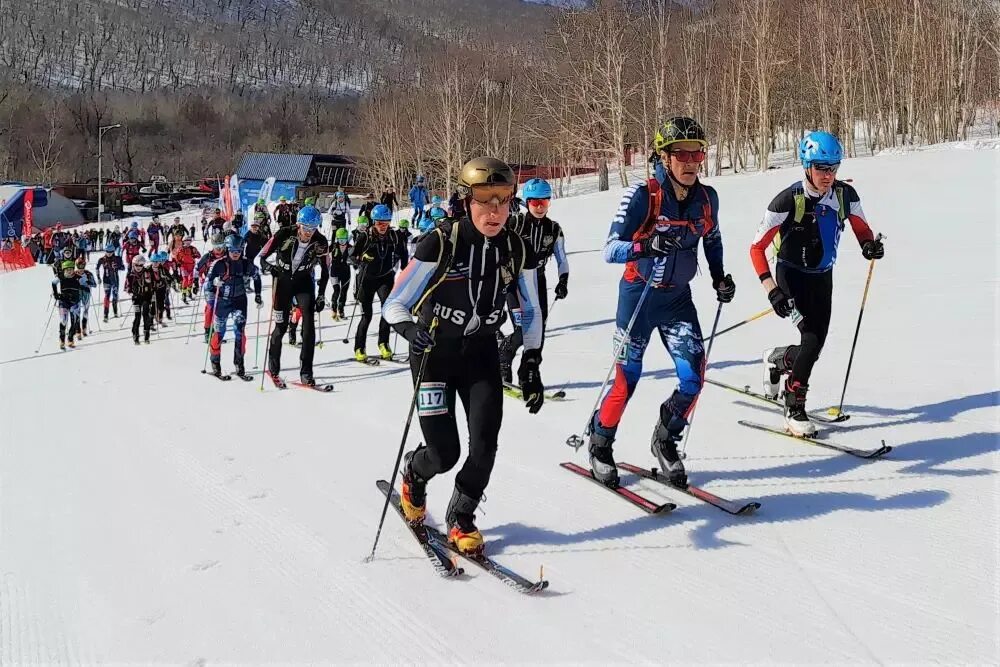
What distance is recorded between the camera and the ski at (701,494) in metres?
4.97

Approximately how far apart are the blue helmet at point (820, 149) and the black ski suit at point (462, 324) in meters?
2.66

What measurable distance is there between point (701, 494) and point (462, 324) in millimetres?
2095

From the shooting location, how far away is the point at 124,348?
1608 centimetres

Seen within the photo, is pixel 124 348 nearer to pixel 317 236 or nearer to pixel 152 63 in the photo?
pixel 317 236

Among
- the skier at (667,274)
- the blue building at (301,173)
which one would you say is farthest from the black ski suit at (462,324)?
the blue building at (301,173)

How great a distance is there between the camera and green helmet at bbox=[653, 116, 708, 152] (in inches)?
197

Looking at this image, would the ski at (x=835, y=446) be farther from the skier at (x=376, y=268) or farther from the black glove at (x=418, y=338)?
the skier at (x=376, y=268)

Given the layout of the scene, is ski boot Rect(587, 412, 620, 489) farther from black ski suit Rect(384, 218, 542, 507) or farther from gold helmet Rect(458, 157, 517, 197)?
gold helmet Rect(458, 157, 517, 197)

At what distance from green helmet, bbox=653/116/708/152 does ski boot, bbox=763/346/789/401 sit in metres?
2.58

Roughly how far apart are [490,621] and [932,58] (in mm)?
48239

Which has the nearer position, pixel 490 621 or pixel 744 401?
pixel 490 621

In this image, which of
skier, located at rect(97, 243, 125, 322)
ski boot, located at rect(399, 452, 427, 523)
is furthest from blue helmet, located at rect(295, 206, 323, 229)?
skier, located at rect(97, 243, 125, 322)

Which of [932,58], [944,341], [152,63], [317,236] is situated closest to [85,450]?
[317,236]

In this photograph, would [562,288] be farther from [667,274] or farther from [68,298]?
[68,298]
